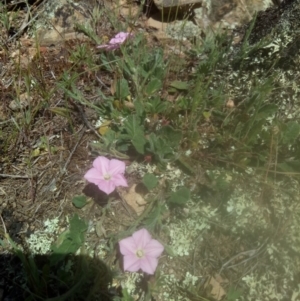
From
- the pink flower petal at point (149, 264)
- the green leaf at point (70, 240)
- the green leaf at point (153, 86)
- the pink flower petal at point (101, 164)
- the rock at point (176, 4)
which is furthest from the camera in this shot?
the rock at point (176, 4)

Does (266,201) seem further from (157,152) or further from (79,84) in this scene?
(79,84)

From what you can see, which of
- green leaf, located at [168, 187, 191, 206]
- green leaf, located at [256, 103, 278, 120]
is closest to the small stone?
green leaf, located at [168, 187, 191, 206]

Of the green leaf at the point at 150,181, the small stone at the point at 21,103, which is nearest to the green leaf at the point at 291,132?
the green leaf at the point at 150,181

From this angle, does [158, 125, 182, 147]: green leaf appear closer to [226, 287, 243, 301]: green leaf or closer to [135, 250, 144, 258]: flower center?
[135, 250, 144, 258]: flower center

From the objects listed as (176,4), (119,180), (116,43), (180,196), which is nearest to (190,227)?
(180,196)

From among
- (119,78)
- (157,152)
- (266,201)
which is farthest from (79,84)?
(266,201)

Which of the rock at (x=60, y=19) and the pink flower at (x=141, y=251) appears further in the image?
the rock at (x=60, y=19)

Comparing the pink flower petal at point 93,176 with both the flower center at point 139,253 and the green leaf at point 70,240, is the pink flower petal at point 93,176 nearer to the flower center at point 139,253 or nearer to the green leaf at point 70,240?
the green leaf at point 70,240
